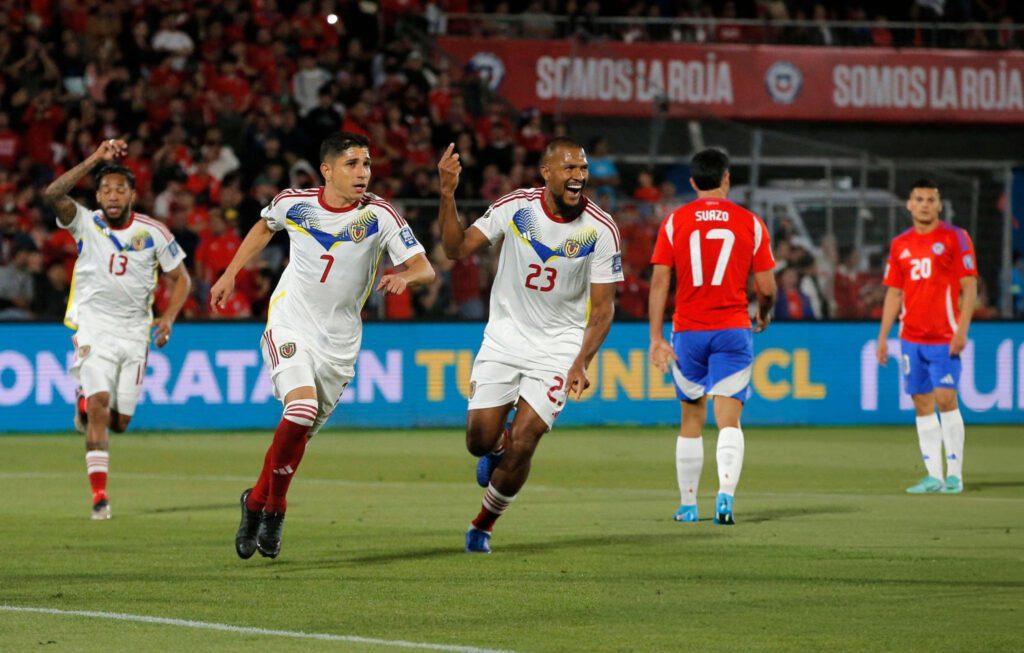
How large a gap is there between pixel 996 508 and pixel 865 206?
10381mm

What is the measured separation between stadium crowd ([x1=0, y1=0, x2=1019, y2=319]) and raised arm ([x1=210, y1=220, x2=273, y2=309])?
35.4ft

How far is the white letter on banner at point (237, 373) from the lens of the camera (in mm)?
19797

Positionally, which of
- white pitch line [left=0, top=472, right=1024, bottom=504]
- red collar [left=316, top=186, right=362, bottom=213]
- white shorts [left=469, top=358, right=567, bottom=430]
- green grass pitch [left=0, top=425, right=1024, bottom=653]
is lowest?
green grass pitch [left=0, top=425, right=1024, bottom=653]

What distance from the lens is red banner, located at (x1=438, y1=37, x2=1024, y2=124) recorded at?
28172mm

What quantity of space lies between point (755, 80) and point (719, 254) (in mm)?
19142

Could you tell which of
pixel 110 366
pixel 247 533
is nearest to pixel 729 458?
pixel 247 533

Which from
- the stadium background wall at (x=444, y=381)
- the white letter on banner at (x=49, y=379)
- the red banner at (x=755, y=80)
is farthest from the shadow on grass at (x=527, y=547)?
the red banner at (x=755, y=80)

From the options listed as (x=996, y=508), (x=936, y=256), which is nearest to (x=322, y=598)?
(x=996, y=508)

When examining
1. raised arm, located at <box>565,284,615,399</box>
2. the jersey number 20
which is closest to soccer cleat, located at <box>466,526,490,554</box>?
raised arm, located at <box>565,284,615,399</box>

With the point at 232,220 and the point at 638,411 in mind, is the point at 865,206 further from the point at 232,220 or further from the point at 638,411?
the point at 232,220

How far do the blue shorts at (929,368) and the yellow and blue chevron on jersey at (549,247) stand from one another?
472cm

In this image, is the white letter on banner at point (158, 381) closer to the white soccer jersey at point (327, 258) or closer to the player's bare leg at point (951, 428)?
the player's bare leg at point (951, 428)

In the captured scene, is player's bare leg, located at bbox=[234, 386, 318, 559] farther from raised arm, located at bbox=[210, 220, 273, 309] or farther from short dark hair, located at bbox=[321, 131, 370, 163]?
short dark hair, located at bbox=[321, 131, 370, 163]

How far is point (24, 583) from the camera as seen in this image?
27.5ft
